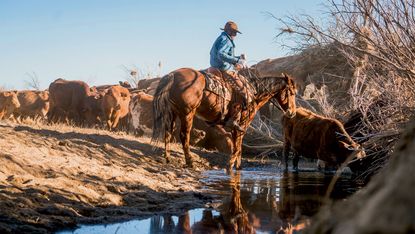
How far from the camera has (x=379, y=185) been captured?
1046 mm

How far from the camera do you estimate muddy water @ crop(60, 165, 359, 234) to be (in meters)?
5.41

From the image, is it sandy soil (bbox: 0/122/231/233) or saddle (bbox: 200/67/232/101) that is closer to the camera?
sandy soil (bbox: 0/122/231/233)

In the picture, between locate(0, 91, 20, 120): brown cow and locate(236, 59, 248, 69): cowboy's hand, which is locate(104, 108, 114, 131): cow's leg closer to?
locate(0, 91, 20, 120): brown cow

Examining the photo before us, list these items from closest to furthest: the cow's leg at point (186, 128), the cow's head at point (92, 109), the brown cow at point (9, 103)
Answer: the cow's leg at point (186, 128) → the cow's head at point (92, 109) → the brown cow at point (9, 103)

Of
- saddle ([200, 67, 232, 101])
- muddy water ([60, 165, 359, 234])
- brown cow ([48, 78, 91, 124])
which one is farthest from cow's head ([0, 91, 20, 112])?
muddy water ([60, 165, 359, 234])

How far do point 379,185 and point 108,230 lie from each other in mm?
4282

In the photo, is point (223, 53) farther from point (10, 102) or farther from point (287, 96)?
point (10, 102)

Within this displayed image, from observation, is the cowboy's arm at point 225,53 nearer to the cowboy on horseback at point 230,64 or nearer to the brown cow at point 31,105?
the cowboy on horseback at point 230,64

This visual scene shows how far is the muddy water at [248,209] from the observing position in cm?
541

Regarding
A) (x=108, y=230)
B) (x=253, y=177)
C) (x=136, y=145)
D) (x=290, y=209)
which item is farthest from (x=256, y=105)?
(x=108, y=230)

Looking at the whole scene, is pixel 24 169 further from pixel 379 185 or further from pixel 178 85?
pixel 379 185

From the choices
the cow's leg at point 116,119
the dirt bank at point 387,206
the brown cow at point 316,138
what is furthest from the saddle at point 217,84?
the dirt bank at point 387,206

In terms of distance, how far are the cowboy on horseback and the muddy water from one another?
192 centimetres

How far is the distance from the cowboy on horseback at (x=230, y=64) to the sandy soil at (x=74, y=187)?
66.0 inches
